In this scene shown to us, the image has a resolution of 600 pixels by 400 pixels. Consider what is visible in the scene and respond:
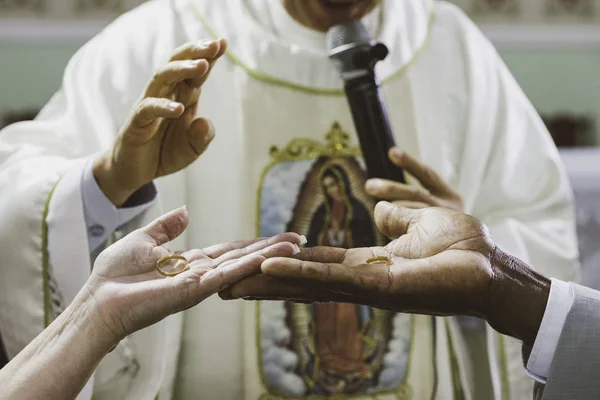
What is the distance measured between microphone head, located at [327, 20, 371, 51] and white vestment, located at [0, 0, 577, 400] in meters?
0.26

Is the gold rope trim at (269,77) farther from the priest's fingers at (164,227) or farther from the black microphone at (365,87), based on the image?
the priest's fingers at (164,227)

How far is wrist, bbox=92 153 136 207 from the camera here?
1.48 meters

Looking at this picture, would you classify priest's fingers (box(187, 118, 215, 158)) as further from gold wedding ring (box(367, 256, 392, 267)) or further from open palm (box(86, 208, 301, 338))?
gold wedding ring (box(367, 256, 392, 267))

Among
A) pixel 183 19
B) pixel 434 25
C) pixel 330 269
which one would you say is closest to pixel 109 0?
pixel 183 19

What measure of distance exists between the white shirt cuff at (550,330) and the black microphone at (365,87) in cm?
37

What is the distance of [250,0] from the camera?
1872 mm

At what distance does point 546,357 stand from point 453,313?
0.13m

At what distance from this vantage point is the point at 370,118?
4.84ft

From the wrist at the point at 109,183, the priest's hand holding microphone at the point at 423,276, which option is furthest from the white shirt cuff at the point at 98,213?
the priest's hand holding microphone at the point at 423,276

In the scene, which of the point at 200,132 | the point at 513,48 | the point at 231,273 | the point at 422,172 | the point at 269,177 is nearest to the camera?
the point at 231,273

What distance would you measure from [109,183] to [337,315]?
1.48 feet

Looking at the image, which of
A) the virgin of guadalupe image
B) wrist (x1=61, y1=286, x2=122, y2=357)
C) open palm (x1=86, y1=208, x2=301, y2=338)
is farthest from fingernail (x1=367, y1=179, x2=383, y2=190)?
wrist (x1=61, y1=286, x2=122, y2=357)

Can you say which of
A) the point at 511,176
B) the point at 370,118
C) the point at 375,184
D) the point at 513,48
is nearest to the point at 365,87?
the point at 370,118

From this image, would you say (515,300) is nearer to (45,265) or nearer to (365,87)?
(365,87)
